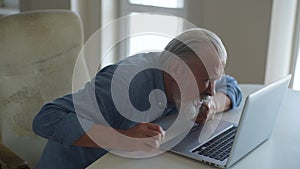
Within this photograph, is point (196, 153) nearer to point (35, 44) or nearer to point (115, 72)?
point (115, 72)

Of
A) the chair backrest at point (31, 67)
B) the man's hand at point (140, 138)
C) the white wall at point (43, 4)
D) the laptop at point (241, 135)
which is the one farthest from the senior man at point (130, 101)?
the white wall at point (43, 4)

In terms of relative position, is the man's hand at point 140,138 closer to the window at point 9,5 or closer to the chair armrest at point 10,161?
the chair armrest at point 10,161

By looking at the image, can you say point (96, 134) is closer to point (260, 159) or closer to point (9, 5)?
point (260, 159)

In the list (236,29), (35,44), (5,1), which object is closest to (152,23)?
(236,29)

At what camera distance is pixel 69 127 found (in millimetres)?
1162

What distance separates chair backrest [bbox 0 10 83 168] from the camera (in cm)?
167

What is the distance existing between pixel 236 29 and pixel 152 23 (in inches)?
17.2

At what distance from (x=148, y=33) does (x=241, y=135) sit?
43.8 inches

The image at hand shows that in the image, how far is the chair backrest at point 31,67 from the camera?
1.67 meters

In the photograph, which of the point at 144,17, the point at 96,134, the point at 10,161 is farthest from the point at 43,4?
the point at 96,134

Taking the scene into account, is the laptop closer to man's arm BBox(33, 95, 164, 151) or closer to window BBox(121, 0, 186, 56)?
man's arm BBox(33, 95, 164, 151)

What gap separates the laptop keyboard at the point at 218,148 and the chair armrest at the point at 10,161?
0.63 m

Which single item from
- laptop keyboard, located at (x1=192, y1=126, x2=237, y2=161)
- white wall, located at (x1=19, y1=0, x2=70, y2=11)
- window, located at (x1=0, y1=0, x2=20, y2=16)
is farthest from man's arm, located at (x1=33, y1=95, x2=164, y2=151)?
window, located at (x1=0, y1=0, x2=20, y2=16)

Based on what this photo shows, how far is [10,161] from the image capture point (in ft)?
4.93
